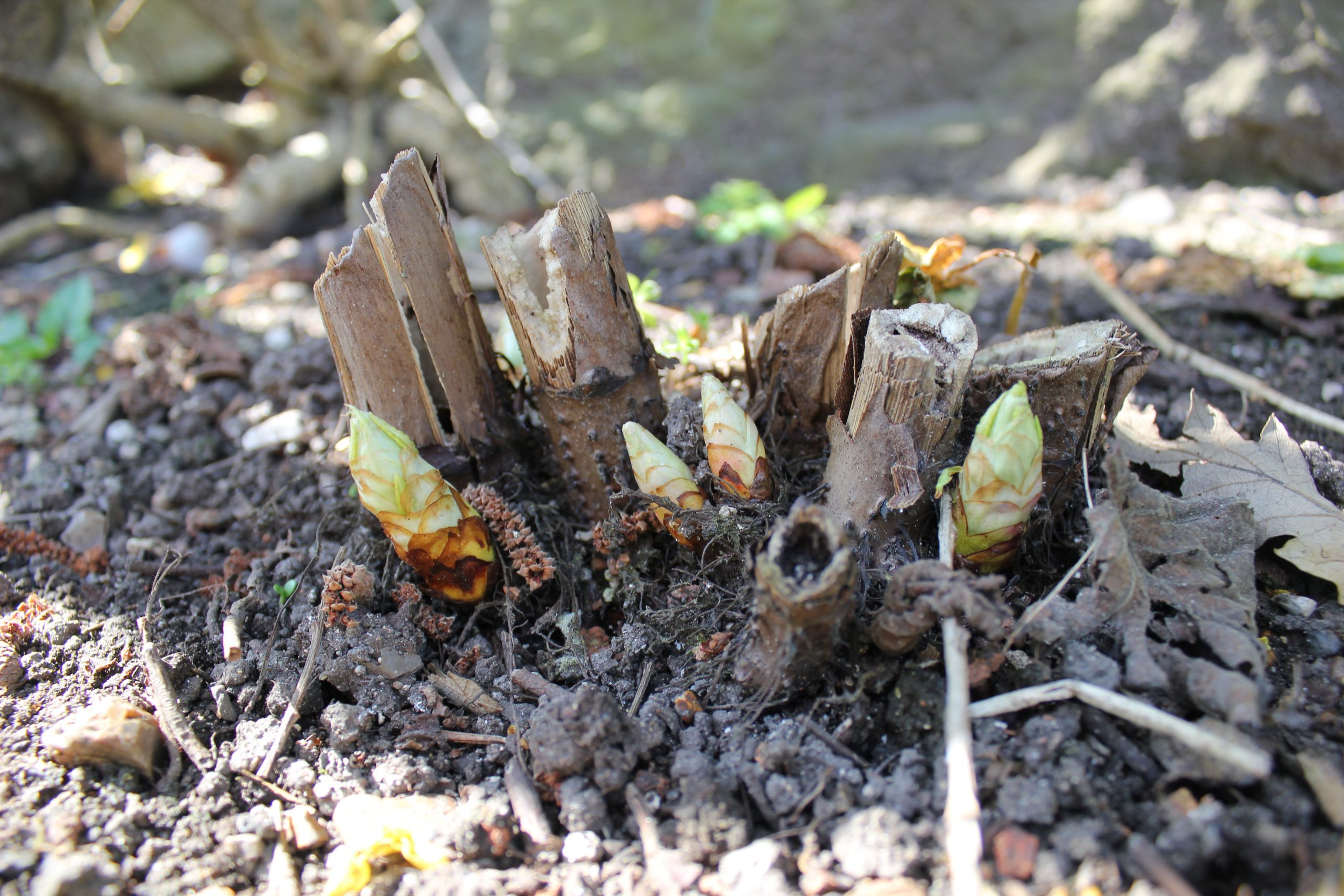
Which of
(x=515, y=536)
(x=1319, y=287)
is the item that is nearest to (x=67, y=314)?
(x=515, y=536)

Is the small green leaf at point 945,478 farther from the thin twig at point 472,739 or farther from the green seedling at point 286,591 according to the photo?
the green seedling at point 286,591

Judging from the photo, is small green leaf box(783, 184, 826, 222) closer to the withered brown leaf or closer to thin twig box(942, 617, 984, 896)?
the withered brown leaf

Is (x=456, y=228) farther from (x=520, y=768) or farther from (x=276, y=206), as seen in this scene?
(x=520, y=768)

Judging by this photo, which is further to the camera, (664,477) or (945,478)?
(664,477)

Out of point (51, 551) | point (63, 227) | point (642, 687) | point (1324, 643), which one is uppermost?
point (63, 227)

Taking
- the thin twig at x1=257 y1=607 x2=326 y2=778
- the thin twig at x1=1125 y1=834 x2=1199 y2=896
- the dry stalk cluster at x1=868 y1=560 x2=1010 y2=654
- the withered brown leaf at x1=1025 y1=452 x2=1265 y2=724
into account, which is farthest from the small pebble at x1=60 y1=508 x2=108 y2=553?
the thin twig at x1=1125 y1=834 x2=1199 y2=896

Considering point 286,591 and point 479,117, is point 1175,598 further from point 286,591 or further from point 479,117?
point 479,117

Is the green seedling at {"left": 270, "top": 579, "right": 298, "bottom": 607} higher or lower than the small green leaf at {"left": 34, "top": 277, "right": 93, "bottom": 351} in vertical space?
lower
